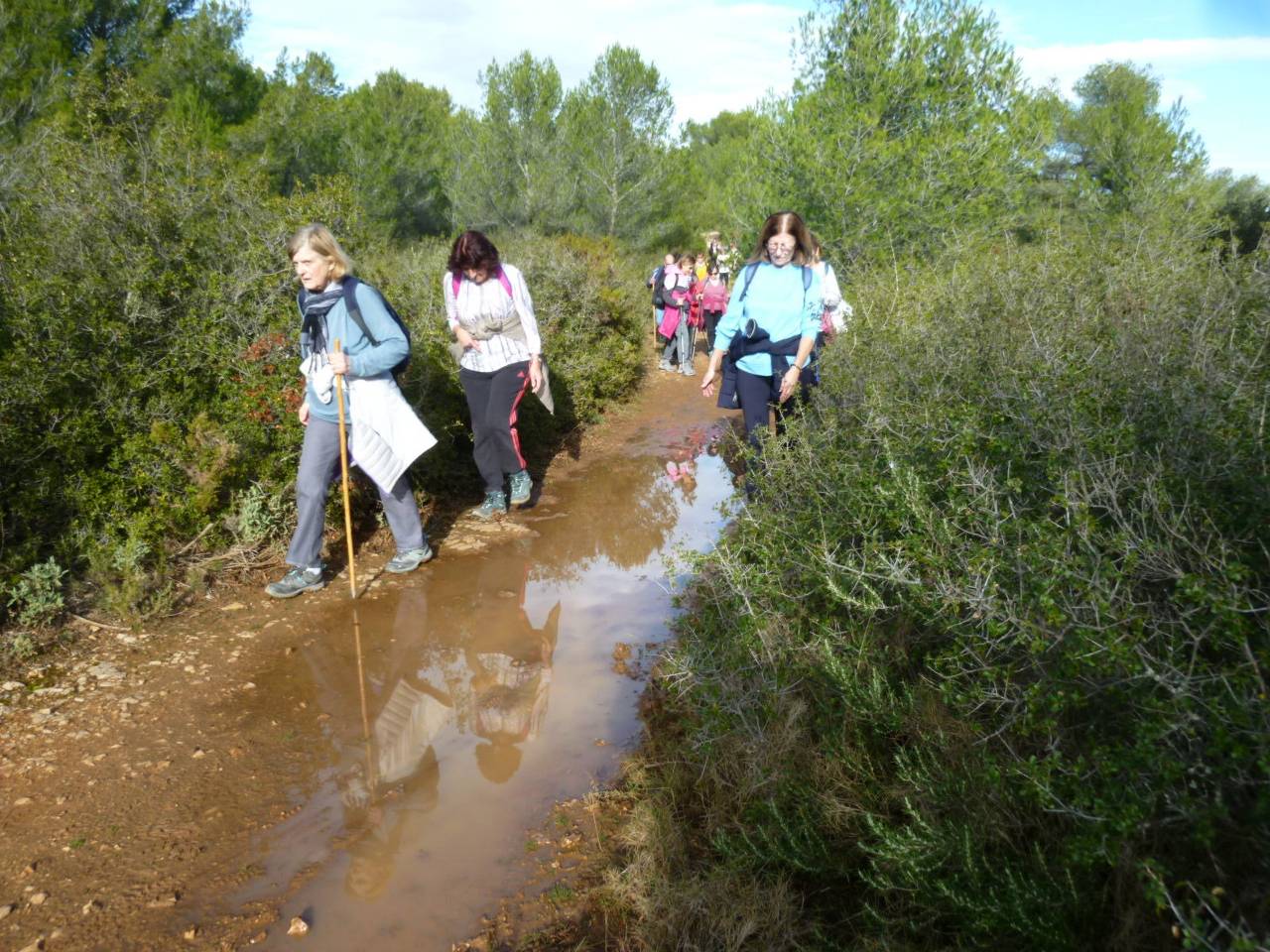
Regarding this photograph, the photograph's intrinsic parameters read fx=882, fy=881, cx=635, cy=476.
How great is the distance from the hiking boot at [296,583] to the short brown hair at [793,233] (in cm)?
340

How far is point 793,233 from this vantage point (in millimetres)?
5523

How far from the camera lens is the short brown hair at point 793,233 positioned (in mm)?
5516

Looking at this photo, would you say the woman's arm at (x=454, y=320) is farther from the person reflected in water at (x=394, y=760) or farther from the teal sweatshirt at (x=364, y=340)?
the person reflected in water at (x=394, y=760)

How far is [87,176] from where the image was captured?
612cm

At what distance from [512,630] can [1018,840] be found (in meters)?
3.10

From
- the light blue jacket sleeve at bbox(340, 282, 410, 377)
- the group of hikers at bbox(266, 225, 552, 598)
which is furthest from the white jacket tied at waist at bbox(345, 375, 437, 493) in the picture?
the light blue jacket sleeve at bbox(340, 282, 410, 377)

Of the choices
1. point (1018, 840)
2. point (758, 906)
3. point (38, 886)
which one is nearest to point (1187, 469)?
point (1018, 840)

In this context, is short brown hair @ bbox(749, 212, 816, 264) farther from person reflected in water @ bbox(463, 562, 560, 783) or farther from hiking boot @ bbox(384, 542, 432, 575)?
hiking boot @ bbox(384, 542, 432, 575)

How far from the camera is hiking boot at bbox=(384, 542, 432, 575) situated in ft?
18.0

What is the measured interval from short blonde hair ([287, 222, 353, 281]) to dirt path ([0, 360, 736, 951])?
184 cm

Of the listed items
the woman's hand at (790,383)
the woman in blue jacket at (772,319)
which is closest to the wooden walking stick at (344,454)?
the woman in blue jacket at (772,319)

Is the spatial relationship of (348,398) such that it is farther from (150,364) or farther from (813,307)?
(813,307)

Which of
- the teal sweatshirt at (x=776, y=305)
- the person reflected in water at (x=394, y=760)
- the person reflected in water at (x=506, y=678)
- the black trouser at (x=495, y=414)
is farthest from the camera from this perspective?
the black trouser at (x=495, y=414)

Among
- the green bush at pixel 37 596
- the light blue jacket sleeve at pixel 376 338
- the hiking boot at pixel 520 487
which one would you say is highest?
the light blue jacket sleeve at pixel 376 338
